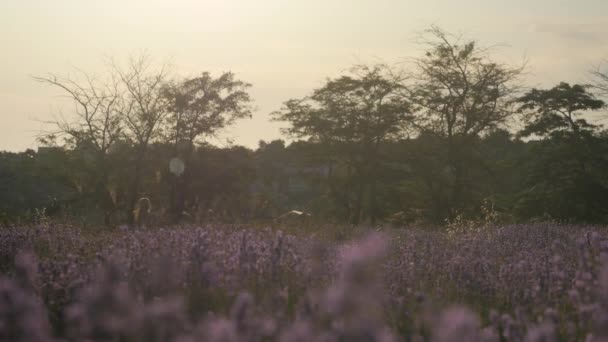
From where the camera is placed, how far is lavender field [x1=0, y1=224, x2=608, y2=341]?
1.67 m

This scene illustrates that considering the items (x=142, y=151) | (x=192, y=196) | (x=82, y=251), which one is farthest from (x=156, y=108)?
(x=82, y=251)

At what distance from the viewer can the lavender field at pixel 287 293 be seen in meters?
1.67

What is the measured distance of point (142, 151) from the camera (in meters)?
25.5

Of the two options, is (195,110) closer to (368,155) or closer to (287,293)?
(368,155)

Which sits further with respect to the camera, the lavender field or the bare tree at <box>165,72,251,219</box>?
the bare tree at <box>165,72,251,219</box>

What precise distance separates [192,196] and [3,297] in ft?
111

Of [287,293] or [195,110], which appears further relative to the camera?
[195,110]

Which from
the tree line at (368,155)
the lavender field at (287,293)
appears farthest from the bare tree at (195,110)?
the lavender field at (287,293)

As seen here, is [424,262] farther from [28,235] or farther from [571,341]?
[28,235]

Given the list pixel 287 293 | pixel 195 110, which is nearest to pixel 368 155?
pixel 195 110

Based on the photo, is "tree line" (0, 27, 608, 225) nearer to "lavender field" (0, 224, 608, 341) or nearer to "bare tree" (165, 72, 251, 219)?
"bare tree" (165, 72, 251, 219)

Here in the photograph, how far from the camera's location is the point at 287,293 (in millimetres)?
4176

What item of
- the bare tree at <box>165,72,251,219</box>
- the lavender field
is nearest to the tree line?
the bare tree at <box>165,72,251,219</box>

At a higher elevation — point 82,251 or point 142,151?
point 142,151
